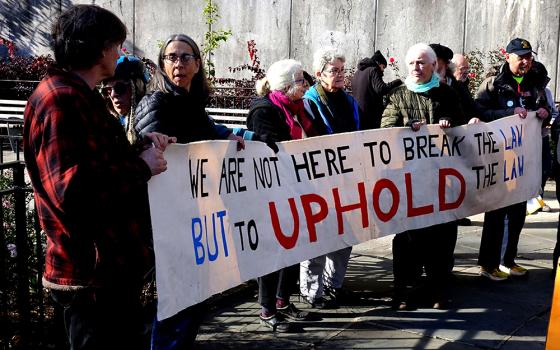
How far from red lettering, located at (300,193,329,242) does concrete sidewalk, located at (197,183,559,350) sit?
0.72m

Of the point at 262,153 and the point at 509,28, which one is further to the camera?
the point at 509,28

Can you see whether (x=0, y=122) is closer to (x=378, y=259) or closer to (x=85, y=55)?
(x=378, y=259)

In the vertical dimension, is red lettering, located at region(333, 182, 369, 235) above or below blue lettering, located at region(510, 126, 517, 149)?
below

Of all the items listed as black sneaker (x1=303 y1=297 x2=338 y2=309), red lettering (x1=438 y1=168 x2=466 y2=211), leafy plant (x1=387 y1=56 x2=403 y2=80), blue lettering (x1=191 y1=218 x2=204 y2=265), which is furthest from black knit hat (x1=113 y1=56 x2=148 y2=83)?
leafy plant (x1=387 y1=56 x2=403 y2=80)

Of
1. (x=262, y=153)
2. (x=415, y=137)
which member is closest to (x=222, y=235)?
(x=262, y=153)

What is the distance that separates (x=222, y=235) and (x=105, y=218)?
1.35 meters

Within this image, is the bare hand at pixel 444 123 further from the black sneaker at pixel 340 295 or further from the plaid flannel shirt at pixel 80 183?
the plaid flannel shirt at pixel 80 183

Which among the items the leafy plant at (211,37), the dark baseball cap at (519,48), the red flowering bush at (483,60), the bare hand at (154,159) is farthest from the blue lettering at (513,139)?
the red flowering bush at (483,60)

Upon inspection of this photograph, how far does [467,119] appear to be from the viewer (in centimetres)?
625

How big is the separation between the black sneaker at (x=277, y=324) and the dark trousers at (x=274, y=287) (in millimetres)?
53

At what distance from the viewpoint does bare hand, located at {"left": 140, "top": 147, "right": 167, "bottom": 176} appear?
10.4ft

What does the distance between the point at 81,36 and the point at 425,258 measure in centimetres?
382

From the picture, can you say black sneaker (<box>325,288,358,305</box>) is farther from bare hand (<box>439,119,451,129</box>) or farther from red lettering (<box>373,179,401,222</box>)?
bare hand (<box>439,119,451,129</box>)

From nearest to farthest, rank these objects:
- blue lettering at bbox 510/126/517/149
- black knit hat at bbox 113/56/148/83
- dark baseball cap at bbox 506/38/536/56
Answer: black knit hat at bbox 113/56/148/83
blue lettering at bbox 510/126/517/149
dark baseball cap at bbox 506/38/536/56
